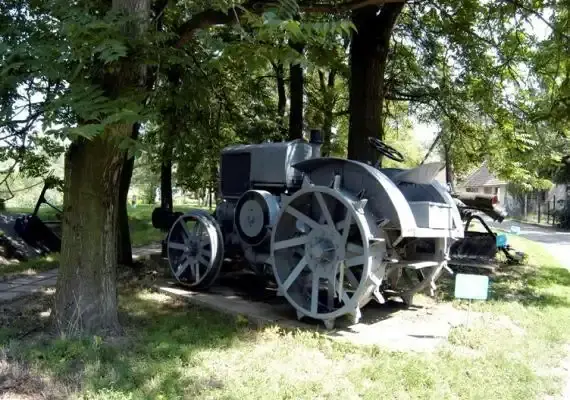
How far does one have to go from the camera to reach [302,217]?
647 centimetres

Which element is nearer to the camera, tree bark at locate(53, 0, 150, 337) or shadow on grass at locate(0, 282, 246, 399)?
shadow on grass at locate(0, 282, 246, 399)

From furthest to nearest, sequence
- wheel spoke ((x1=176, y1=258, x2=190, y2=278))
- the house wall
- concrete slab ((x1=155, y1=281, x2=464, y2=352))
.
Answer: the house wall < wheel spoke ((x1=176, y1=258, x2=190, y2=278)) < concrete slab ((x1=155, y1=281, x2=464, y2=352))

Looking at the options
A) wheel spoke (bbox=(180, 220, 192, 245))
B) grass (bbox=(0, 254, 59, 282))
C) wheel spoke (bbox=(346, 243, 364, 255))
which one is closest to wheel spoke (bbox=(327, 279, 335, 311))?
wheel spoke (bbox=(346, 243, 364, 255))

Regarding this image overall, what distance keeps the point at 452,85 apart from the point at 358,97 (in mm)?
4278

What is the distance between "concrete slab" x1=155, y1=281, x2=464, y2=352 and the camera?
5.88 m

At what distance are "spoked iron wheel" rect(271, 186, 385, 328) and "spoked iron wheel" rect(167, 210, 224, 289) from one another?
130cm

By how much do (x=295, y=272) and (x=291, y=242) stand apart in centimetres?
35

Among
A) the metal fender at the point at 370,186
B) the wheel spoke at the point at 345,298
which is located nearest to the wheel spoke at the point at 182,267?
the metal fender at the point at 370,186

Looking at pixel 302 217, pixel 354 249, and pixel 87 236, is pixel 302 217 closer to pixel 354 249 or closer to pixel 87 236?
pixel 354 249

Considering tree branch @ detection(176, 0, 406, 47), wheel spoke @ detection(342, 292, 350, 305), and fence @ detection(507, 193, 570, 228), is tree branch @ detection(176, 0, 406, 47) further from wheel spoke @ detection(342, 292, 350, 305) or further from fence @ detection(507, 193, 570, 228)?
fence @ detection(507, 193, 570, 228)

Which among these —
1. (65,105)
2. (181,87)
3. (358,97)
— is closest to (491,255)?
(358,97)

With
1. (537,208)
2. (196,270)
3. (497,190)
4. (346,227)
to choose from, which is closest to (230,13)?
(346,227)

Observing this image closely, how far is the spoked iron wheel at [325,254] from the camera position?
5.93m

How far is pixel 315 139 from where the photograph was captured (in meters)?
7.72
